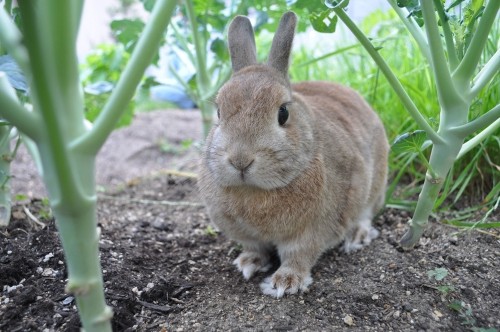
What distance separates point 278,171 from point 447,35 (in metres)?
1.02

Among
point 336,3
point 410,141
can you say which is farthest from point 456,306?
point 336,3

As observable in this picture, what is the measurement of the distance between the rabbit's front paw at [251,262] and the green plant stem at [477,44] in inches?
58.3

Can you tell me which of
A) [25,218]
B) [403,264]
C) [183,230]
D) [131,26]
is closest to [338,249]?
[403,264]

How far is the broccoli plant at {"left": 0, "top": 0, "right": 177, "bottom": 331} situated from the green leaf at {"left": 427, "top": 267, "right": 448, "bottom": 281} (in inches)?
67.7

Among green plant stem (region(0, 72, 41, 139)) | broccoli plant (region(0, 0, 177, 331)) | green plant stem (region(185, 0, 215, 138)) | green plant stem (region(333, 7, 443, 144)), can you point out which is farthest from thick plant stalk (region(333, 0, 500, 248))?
green plant stem (region(185, 0, 215, 138))

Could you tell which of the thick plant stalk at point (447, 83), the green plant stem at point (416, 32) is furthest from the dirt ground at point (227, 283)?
the green plant stem at point (416, 32)

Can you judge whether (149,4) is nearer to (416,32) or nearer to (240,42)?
(240,42)

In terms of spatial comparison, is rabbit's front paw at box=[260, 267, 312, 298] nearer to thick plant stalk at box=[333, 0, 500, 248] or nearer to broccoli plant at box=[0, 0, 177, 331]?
thick plant stalk at box=[333, 0, 500, 248]

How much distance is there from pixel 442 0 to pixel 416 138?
629 mm

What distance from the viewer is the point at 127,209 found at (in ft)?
13.5

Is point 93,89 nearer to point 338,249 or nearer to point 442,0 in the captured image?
point 338,249

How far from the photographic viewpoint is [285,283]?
8.58 ft

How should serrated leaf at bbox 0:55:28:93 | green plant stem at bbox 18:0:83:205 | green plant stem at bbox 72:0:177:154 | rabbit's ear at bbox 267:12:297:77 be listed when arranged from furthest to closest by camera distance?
rabbit's ear at bbox 267:12:297:77 → serrated leaf at bbox 0:55:28:93 → green plant stem at bbox 72:0:177:154 → green plant stem at bbox 18:0:83:205

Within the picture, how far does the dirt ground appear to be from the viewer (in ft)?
7.31
